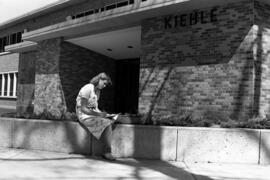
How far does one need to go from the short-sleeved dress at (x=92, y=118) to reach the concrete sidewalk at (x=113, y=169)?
1.95ft

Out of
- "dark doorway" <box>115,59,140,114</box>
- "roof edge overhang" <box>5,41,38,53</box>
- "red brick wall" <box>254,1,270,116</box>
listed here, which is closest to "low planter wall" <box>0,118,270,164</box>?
"red brick wall" <box>254,1,270,116</box>

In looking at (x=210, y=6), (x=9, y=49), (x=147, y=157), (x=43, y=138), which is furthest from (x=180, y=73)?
(x=9, y=49)

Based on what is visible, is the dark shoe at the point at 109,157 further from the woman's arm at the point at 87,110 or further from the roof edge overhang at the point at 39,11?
the roof edge overhang at the point at 39,11

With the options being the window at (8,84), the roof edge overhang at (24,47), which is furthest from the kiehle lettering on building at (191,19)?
the window at (8,84)

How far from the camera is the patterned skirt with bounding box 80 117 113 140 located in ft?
21.8

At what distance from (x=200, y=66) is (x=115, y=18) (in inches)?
133

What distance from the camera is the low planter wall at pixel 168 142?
21.1ft

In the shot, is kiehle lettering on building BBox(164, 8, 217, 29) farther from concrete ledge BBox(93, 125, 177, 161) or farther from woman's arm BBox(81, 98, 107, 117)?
woman's arm BBox(81, 98, 107, 117)

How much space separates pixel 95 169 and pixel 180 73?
481 cm

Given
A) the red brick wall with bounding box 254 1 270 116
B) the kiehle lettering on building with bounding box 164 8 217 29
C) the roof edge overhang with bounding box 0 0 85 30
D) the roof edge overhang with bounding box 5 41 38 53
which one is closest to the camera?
the red brick wall with bounding box 254 1 270 116

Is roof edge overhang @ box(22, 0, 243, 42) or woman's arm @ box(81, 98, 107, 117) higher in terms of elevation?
roof edge overhang @ box(22, 0, 243, 42)

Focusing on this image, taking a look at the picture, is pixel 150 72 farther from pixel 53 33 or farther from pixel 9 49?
pixel 9 49

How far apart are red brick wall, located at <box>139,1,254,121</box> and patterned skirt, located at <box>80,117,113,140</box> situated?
1.46 metres

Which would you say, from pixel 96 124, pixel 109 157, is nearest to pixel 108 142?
pixel 109 157
